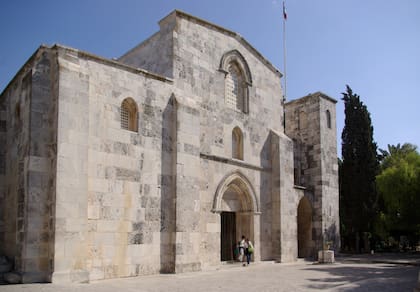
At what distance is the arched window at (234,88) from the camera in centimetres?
1859

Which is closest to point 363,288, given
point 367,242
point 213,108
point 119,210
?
point 119,210

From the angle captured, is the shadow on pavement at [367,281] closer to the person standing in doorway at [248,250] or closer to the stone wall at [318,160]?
the person standing in doorway at [248,250]

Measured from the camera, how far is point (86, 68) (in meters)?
12.8

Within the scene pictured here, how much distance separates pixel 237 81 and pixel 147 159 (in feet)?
23.1

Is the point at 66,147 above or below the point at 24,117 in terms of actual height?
below

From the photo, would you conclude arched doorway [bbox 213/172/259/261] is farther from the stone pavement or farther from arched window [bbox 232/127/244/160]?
the stone pavement

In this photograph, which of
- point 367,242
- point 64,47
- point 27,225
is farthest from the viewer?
point 367,242

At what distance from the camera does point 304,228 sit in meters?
23.2

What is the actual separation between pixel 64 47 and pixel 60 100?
1742 millimetres

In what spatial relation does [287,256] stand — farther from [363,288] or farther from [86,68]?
[86,68]

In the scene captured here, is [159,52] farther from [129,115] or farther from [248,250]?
[248,250]

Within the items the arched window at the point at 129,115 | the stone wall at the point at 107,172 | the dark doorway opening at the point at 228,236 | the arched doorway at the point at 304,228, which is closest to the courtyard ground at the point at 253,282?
the stone wall at the point at 107,172

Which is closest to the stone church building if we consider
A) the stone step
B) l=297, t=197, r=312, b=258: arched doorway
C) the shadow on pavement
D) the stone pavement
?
the stone step

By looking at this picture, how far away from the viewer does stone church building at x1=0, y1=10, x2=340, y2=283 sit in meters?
11.7
